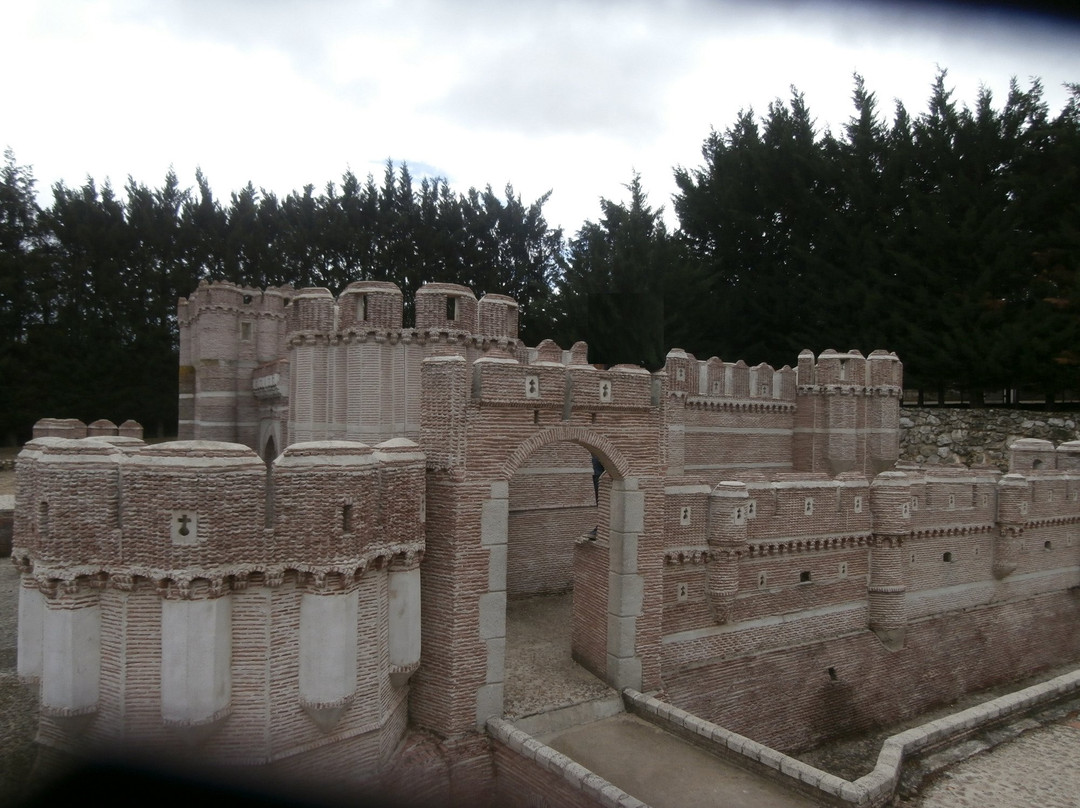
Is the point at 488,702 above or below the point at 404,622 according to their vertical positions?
below

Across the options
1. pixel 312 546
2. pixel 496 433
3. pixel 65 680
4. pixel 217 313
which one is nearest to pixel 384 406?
pixel 496 433

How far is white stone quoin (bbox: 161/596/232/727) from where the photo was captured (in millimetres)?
7453

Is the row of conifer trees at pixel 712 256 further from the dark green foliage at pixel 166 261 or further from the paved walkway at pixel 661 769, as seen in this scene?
the paved walkway at pixel 661 769

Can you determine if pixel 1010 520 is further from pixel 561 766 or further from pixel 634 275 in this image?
pixel 634 275

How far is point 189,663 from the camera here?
295 inches

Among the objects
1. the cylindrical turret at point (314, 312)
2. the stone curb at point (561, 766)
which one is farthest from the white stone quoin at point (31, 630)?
the cylindrical turret at point (314, 312)

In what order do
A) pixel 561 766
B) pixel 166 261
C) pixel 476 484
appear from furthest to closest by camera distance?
pixel 166 261 → pixel 476 484 → pixel 561 766

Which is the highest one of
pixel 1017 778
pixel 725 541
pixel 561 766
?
pixel 725 541

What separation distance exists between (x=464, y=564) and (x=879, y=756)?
7238 millimetres

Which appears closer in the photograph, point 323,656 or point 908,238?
point 323,656

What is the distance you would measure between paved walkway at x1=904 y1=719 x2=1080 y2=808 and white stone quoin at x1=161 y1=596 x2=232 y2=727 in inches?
378

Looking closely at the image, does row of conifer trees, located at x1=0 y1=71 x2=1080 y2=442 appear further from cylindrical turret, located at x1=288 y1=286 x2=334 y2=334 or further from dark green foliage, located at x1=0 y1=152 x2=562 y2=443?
cylindrical turret, located at x1=288 y1=286 x2=334 y2=334

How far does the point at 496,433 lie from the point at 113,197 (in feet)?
120

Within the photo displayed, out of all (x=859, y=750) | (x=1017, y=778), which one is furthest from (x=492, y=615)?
(x=859, y=750)
